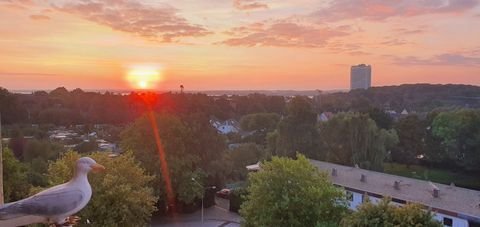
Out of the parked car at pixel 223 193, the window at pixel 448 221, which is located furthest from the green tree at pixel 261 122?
the window at pixel 448 221

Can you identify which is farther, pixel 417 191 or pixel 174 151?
pixel 174 151

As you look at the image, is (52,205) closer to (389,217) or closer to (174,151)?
(389,217)

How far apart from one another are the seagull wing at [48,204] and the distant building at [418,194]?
10624 mm

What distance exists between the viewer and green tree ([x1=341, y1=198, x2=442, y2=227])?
8.65m

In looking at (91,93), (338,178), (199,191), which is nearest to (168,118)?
(199,191)

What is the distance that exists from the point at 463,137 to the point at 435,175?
2870mm

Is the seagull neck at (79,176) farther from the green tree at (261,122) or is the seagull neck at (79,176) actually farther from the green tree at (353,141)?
the green tree at (261,122)

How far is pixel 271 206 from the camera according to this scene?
11.3 m

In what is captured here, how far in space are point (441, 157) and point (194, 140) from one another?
1735 cm

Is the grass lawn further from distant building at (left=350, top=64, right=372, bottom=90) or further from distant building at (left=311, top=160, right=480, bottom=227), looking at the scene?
distant building at (left=350, top=64, right=372, bottom=90)

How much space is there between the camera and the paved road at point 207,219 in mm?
16547

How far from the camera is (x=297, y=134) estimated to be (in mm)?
23922

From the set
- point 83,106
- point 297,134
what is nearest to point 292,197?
point 297,134

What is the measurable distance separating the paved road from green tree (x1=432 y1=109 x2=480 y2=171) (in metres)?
16.1
